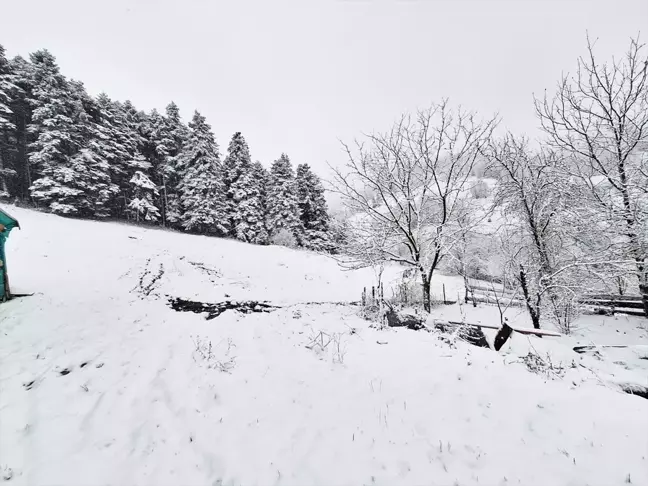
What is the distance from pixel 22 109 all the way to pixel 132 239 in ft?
56.2

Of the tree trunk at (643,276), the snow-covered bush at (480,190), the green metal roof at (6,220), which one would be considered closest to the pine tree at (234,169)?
the green metal roof at (6,220)

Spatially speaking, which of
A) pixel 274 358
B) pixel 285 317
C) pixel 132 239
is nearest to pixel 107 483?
pixel 274 358

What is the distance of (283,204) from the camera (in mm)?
27875

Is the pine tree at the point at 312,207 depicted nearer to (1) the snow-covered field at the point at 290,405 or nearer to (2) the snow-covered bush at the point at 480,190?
(2) the snow-covered bush at the point at 480,190

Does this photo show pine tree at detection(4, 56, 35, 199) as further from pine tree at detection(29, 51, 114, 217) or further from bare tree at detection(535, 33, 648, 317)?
A: bare tree at detection(535, 33, 648, 317)

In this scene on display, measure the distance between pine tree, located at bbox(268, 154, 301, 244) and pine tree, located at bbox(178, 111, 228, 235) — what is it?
15.9 feet

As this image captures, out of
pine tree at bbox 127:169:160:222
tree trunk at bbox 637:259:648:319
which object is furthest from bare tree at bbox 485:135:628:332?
pine tree at bbox 127:169:160:222

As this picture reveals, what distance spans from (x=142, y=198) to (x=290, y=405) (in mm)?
26244

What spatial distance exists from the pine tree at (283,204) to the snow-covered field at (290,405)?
20383mm

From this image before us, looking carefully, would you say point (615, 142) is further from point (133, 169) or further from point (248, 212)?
point (133, 169)

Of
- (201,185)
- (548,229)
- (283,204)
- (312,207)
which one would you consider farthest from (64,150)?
(548,229)

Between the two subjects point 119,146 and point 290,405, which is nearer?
point 290,405

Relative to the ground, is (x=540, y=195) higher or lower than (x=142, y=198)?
lower

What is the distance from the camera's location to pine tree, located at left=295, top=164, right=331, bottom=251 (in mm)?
30677
